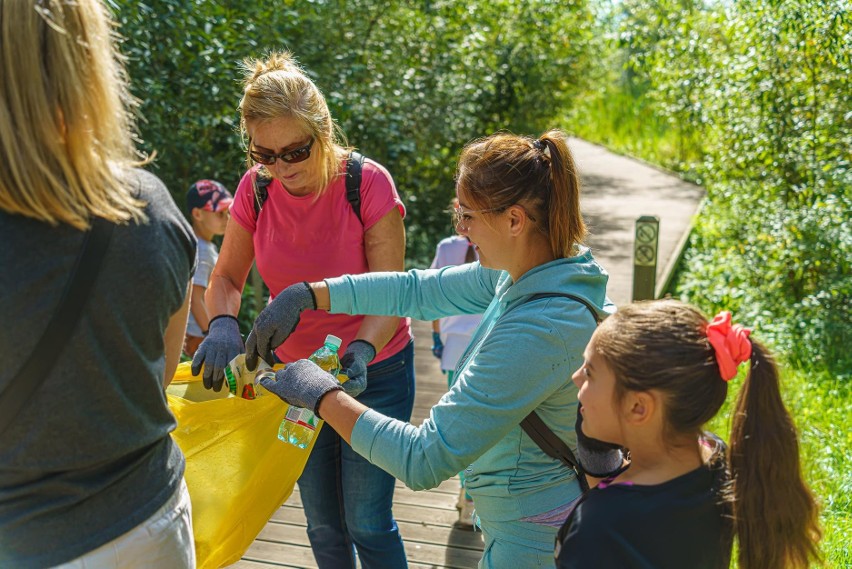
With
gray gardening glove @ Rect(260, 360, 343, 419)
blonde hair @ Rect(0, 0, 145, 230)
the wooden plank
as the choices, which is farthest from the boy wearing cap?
blonde hair @ Rect(0, 0, 145, 230)

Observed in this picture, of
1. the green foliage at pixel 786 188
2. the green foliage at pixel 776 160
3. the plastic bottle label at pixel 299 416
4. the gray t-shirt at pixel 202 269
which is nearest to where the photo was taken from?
the plastic bottle label at pixel 299 416

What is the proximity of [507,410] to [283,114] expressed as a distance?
1.16 m

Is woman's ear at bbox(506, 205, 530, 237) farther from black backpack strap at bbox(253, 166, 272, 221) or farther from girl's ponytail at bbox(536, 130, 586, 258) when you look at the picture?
black backpack strap at bbox(253, 166, 272, 221)

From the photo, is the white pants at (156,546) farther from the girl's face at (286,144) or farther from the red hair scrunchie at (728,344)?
the girl's face at (286,144)

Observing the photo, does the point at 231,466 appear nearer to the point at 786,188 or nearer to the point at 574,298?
the point at 574,298

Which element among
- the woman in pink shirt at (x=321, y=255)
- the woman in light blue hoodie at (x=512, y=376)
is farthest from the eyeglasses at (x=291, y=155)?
the woman in light blue hoodie at (x=512, y=376)

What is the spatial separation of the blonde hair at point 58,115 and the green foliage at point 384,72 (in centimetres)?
227

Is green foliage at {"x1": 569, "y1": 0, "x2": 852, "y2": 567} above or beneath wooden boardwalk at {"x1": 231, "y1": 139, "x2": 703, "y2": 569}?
above

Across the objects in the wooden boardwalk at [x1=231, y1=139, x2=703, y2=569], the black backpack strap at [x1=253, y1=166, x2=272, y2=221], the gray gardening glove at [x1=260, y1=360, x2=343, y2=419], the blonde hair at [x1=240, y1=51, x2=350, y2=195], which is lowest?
the wooden boardwalk at [x1=231, y1=139, x2=703, y2=569]

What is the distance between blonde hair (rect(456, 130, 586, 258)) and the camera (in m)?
2.01

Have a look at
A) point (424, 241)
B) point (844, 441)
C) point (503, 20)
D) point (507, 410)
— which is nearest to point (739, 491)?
point (507, 410)

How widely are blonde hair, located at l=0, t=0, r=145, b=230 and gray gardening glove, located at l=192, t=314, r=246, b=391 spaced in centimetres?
109

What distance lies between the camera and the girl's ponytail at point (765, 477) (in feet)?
5.38

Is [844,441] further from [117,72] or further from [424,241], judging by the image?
[424,241]
